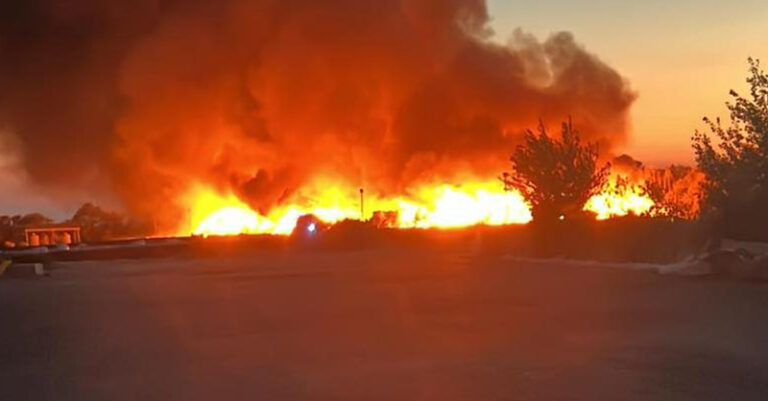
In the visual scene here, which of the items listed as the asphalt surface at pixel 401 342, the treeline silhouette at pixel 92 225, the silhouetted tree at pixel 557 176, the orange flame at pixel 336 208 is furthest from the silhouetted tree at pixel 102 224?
the asphalt surface at pixel 401 342

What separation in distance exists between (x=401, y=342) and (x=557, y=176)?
2734 cm

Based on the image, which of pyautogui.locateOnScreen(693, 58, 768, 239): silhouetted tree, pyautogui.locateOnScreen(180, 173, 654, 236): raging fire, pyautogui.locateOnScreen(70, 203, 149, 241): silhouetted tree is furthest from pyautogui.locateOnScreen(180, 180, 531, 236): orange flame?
pyautogui.locateOnScreen(693, 58, 768, 239): silhouetted tree

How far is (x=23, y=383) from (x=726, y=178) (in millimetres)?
21230

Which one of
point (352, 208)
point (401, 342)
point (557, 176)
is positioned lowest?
point (401, 342)

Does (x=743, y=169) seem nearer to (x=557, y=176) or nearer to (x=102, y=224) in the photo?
(x=557, y=176)

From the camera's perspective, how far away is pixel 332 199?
7231 cm

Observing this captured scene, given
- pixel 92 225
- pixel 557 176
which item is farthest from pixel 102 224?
pixel 557 176

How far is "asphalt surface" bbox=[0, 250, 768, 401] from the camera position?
27.8 ft

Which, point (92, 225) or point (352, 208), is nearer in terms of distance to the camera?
point (352, 208)

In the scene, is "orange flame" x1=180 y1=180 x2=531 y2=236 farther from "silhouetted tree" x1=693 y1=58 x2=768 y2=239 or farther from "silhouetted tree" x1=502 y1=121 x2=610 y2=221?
"silhouetted tree" x1=693 y1=58 x2=768 y2=239

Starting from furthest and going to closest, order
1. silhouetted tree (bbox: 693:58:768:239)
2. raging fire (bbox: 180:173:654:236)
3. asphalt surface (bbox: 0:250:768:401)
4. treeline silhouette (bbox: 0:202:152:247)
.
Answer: treeline silhouette (bbox: 0:202:152:247) → raging fire (bbox: 180:173:654:236) → silhouetted tree (bbox: 693:58:768:239) → asphalt surface (bbox: 0:250:768:401)

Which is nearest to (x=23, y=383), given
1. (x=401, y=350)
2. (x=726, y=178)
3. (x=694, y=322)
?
(x=401, y=350)

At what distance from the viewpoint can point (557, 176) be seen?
1490 inches

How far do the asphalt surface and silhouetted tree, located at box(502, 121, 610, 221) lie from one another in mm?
15285
